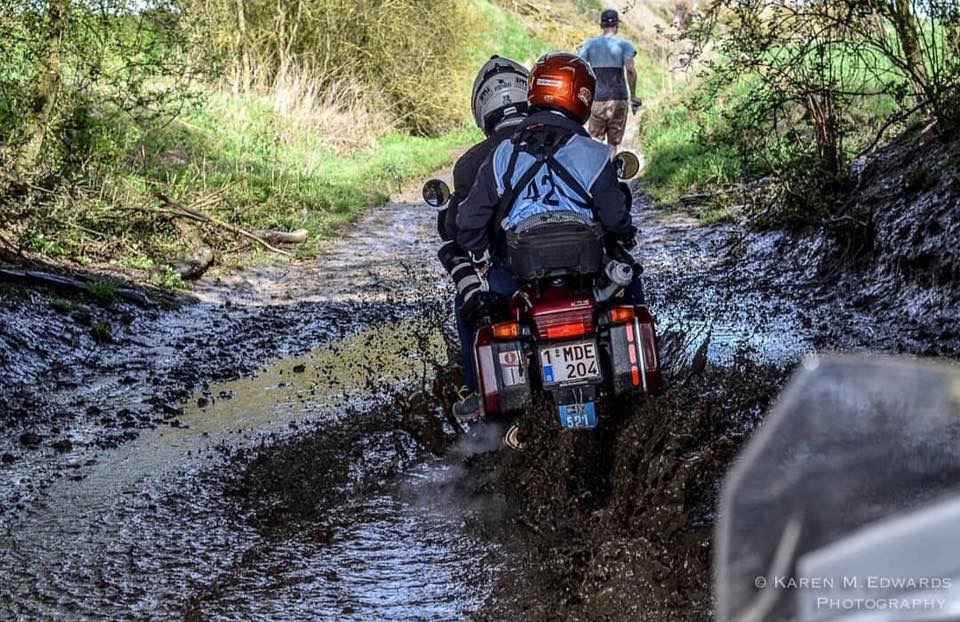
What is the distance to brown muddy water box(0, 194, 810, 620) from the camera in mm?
3857

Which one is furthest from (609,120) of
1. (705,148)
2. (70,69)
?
(70,69)

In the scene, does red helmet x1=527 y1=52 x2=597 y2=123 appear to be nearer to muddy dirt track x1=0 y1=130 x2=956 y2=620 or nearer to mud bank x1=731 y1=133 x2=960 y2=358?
muddy dirt track x1=0 y1=130 x2=956 y2=620

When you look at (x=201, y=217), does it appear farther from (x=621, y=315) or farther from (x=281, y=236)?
(x=621, y=315)

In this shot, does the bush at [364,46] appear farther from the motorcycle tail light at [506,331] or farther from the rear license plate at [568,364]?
the rear license plate at [568,364]

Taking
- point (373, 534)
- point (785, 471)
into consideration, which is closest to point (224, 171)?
point (373, 534)

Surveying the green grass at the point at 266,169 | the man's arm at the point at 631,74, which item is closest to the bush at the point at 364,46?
the green grass at the point at 266,169

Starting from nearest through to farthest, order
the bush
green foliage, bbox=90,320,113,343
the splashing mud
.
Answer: the splashing mud
green foliage, bbox=90,320,113,343
the bush

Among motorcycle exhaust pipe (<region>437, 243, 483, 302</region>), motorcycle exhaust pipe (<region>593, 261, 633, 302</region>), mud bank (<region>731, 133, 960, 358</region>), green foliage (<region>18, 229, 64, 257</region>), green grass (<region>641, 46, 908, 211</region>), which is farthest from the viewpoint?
green grass (<region>641, 46, 908, 211</region>)

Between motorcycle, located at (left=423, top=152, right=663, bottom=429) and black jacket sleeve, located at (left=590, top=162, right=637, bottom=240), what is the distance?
0.50 feet

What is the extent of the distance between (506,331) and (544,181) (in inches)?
25.4

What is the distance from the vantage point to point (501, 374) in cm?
469

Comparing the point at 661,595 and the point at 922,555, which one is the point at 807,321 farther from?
the point at 922,555

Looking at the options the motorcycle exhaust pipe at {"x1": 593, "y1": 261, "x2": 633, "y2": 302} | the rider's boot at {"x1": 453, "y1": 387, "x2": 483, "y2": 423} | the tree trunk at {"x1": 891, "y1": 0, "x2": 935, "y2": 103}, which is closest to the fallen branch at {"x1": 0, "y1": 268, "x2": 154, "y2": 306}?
the rider's boot at {"x1": 453, "y1": 387, "x2": 483, "y2": 423}

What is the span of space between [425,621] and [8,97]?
7.96 m
